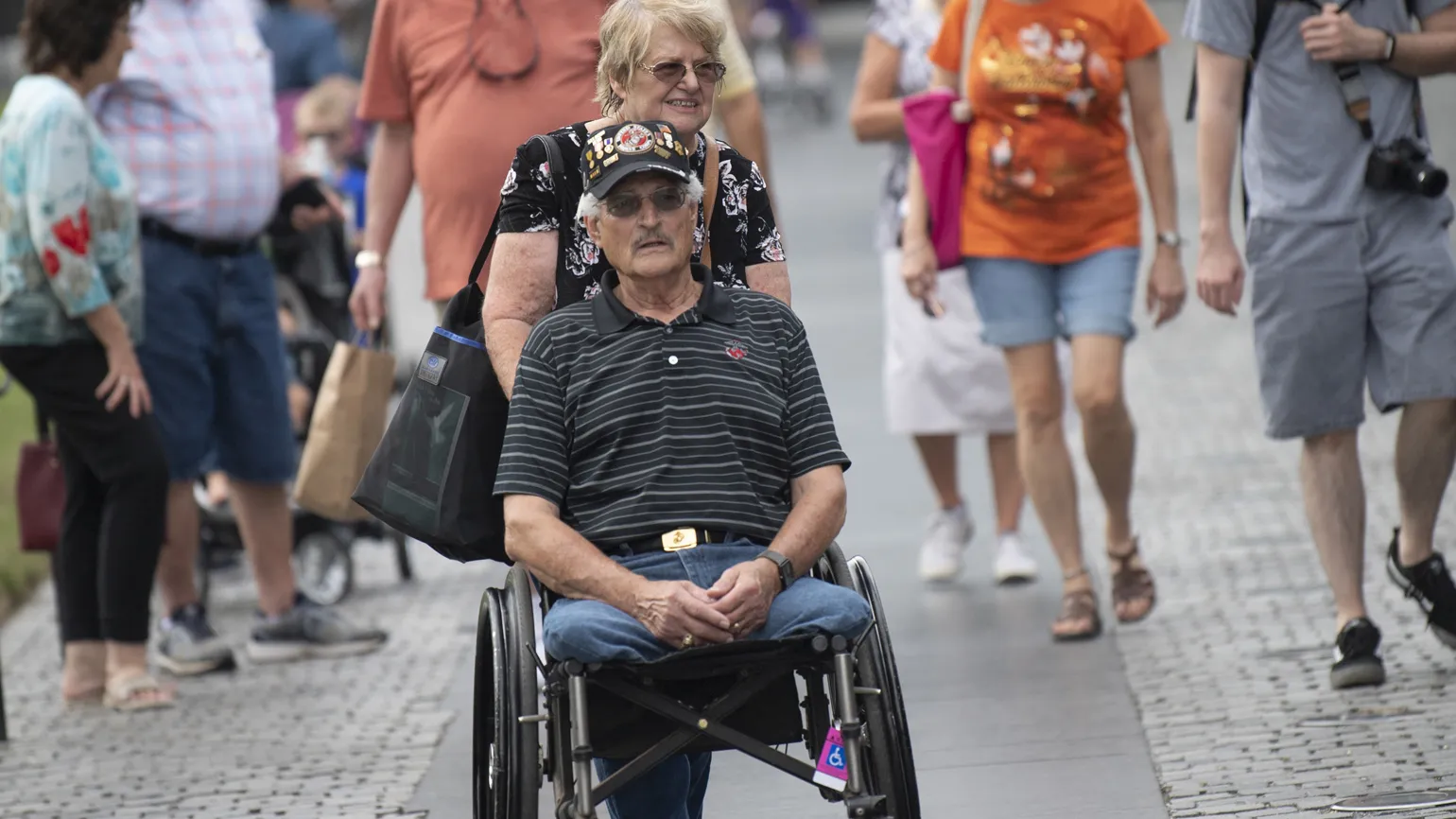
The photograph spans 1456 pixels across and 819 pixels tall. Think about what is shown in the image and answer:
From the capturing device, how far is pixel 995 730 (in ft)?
18.6

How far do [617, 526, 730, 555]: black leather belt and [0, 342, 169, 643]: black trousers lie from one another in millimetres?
2950

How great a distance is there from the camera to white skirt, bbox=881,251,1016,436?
7.65 metres

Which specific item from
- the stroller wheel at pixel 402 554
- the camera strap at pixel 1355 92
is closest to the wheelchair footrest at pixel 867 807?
the camera strap at pixel 1355 92

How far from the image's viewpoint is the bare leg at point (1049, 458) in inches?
258

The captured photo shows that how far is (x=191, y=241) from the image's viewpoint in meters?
7.08

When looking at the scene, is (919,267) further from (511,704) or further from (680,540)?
(511,704)

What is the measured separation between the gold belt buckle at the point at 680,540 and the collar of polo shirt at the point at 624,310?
1.27 feet

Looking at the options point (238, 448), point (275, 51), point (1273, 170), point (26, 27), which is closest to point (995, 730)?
point (1273, 170)

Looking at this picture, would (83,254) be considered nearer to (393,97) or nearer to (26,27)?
(26,27)

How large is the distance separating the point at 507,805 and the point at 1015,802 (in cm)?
152

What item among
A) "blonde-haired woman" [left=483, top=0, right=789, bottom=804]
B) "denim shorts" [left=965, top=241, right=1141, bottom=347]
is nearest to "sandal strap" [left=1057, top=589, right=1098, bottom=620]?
"denim shorts" [left=965, top=241, right=1141, bottom=347]

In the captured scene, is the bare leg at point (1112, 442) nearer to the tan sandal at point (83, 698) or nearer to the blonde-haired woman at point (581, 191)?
the blonde-haired woman at point (581, 191)

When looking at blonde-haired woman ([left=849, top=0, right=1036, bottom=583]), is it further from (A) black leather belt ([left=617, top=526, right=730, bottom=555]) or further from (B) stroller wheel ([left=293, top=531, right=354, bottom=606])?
(A) black leather belt ([left=617, top=526, right=730, bottom=555])

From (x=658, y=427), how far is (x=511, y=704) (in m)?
0.56
